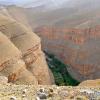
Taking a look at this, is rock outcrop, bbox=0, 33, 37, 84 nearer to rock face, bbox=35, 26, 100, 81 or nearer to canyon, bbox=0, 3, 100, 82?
canyon, bbox=0, 3, 100, 82

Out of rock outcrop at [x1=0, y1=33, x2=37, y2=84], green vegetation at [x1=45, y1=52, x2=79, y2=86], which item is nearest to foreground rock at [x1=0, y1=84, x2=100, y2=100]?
rock outcrop at [x1=0, y1=33, x2=37, y2=84]

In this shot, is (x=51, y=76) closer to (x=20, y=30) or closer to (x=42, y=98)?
(x=20, y=30)

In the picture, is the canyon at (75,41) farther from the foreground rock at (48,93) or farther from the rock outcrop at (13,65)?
the foreground rock at (48,93)

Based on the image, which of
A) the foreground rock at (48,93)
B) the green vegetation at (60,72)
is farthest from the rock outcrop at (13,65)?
the foreground rock at (48,93)

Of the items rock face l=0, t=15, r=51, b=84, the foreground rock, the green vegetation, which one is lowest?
the green vegetation

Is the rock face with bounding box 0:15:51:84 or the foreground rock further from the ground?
the foreground rock

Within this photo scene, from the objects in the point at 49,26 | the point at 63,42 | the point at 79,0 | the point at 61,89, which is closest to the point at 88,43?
the point at 63,42
